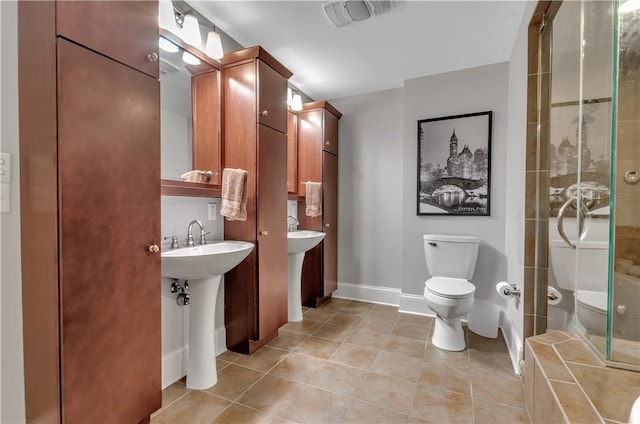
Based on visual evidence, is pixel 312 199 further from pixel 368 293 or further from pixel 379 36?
pixel 379 36

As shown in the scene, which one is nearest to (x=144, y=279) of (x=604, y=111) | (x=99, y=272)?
(x=99, y=272)

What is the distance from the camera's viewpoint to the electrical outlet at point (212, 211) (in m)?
1.96

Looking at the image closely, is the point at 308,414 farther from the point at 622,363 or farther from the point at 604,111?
the point at 604,111

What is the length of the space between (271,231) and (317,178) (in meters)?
1.04

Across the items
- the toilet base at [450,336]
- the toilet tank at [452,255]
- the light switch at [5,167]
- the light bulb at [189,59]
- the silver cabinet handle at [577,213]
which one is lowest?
the toilet base at [450,336]

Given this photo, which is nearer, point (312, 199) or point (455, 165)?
point (455, 165)

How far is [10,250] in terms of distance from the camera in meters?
0.92

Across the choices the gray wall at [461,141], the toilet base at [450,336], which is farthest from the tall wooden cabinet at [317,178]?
the toilet base at [450,336]

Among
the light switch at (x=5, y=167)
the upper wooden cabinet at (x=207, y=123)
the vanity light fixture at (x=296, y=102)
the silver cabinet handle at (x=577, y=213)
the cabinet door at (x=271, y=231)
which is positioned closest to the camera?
the light switch at (x=5, y=167)

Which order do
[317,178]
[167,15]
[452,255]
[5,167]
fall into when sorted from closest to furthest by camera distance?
[5,167] → [167,15] → [452,255] → [317,178]

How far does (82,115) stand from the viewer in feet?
3.12

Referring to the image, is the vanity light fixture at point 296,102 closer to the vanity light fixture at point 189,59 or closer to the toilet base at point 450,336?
the vanity light fixture at point 189,59

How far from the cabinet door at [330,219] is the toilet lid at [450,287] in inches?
44.1

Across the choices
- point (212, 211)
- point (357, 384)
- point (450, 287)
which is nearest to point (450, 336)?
point (450, 287)
